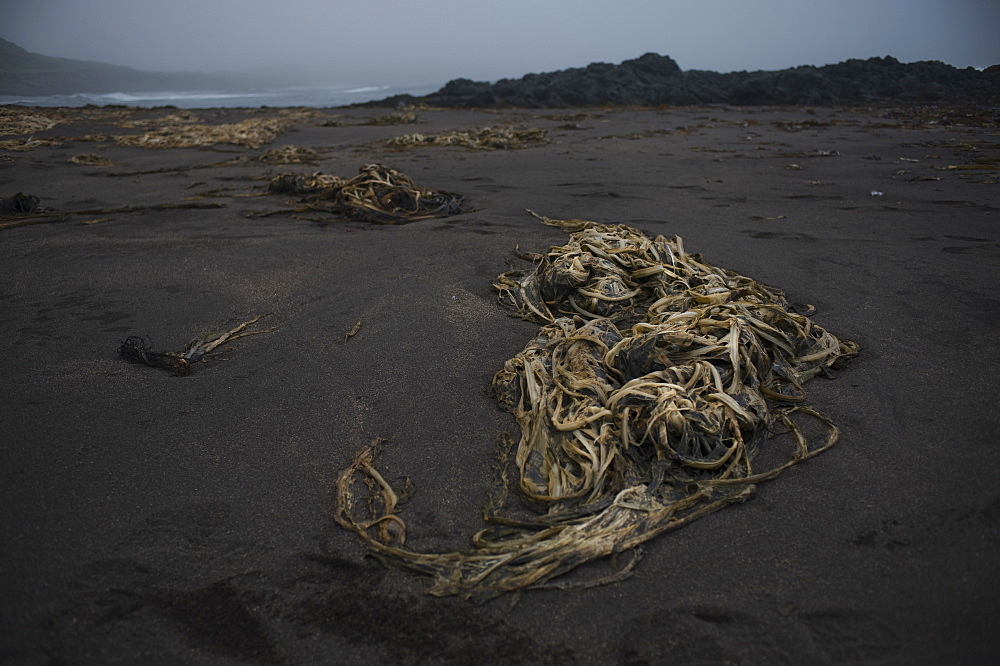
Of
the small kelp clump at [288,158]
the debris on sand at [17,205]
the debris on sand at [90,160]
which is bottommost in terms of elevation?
the debris on sand at [17,205]

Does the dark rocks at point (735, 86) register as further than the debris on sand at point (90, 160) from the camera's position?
Yes

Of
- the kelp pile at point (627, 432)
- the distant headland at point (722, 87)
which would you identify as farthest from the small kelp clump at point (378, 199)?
the distant headland at point (722, 87)

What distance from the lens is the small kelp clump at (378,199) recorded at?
470cm

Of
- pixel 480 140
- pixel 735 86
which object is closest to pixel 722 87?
pixel 735 86

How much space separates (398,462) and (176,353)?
1324 millimetres

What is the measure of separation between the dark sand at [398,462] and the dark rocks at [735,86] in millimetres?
22048

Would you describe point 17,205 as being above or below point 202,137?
below

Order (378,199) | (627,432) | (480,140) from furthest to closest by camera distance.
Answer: (480,140)
(378,199)
(627,432)

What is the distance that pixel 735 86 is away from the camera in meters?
27.0

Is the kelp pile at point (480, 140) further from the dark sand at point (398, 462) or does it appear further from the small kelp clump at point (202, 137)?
the dark sand at point (398, 462)

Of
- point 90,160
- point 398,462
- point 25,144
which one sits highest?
point 25,144

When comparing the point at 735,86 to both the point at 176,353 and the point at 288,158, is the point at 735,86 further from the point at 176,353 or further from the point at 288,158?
the point at 176,353

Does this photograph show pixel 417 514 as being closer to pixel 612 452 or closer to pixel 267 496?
pixel 267 496

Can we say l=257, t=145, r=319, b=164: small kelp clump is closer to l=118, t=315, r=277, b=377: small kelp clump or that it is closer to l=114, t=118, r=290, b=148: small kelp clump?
l=114, t=118, r=290, b=148: small kelp clump
